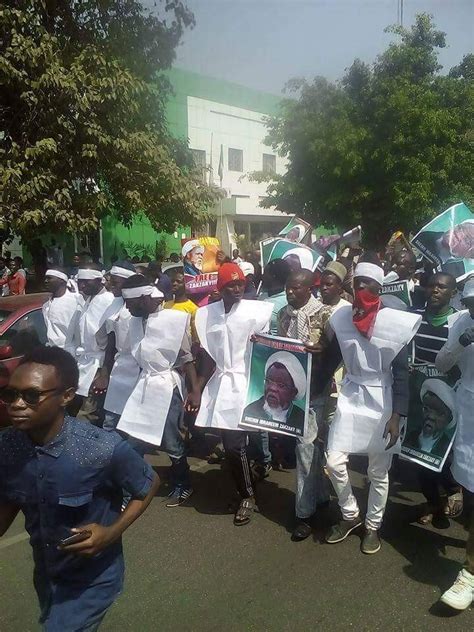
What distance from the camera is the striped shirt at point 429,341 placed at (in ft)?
14.2

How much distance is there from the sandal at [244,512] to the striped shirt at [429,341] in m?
1.53

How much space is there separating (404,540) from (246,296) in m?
2.40

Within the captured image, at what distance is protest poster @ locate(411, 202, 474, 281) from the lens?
5.48 meters

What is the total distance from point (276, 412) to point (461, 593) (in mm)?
1512

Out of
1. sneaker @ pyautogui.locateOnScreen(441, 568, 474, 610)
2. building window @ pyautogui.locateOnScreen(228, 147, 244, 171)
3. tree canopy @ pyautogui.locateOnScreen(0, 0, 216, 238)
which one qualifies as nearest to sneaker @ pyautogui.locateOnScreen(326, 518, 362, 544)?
sneaker @ pyautogui.locateOnScreen(441, 568, 474, 610)

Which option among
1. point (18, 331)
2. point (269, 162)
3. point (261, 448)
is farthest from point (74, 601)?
point (269, 162)

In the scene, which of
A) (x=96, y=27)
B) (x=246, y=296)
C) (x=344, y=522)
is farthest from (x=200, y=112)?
(x=344, y=522)

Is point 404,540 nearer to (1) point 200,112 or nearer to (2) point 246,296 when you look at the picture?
(2) point 246,296

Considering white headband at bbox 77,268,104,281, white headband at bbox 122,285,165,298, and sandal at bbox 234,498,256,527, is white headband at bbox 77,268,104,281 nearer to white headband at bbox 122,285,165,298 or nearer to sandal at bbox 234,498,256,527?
white headband at bbox 122,285,165,298

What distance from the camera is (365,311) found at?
12.3 feet

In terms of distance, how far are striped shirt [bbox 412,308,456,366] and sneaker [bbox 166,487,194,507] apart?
6.50ft

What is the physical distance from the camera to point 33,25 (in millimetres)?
11195

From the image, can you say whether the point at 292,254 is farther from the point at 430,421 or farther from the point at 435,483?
the point at 435,483

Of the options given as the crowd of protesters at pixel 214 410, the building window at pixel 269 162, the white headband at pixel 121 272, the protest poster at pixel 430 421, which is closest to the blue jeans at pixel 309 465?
the crowd of protesters at pixel 214 410
